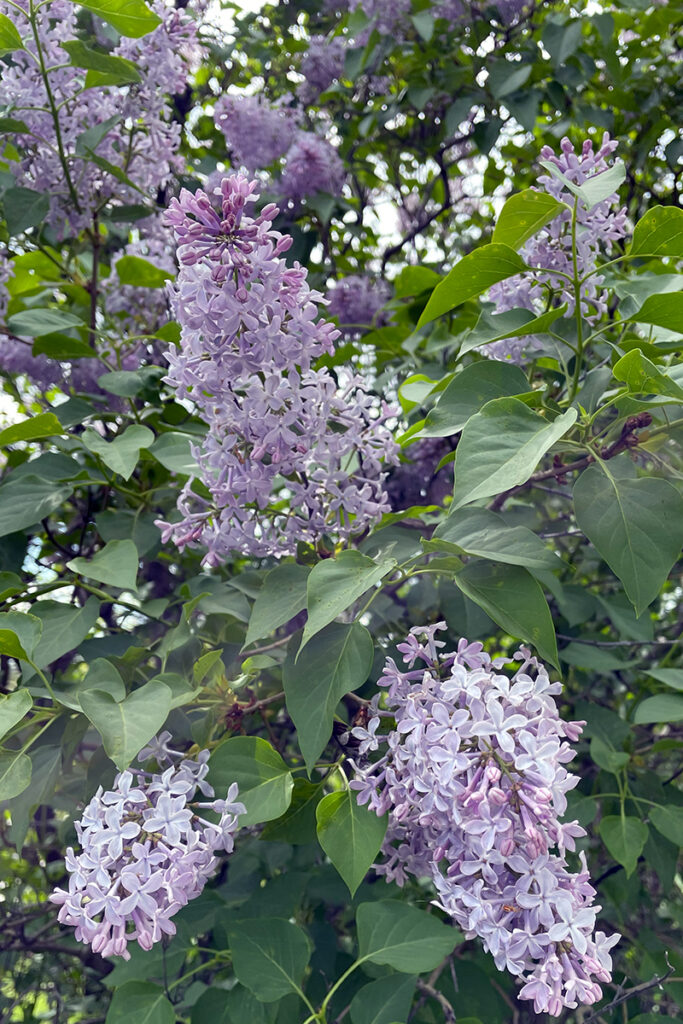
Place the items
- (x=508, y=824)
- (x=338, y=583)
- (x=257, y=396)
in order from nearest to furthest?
(x=508, y=824)
(x=338, y=583)
(x=257, y=396)

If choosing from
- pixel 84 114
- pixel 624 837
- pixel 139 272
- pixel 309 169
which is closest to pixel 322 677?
pixel 624 837

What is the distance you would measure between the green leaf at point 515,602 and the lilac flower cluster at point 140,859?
0.30 metres

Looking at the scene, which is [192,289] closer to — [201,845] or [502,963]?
[201,845]

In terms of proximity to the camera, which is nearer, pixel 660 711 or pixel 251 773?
pixel 251 773

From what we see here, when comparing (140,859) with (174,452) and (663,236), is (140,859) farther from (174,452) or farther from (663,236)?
(663,236)

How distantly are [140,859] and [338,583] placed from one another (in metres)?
0.29

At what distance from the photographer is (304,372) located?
0.88 meters

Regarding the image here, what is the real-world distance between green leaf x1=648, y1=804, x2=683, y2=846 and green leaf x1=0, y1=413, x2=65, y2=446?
3.05ft

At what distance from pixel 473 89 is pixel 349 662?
5.34ft

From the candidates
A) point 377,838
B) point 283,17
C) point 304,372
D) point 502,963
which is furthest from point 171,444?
point 283,17

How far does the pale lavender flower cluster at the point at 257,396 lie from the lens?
2.61ft

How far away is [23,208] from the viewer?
4.36 ft

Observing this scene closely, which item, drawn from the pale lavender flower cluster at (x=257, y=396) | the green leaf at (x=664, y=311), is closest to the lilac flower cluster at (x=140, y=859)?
the pale lavender flower cluster at (x=257, y=396)

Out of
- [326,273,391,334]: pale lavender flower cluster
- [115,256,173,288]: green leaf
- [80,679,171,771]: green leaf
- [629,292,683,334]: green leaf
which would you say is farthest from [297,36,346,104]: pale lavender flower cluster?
[80,679,171,771]: green leaf
